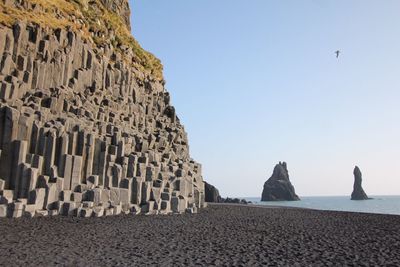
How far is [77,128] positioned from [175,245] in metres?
12.2

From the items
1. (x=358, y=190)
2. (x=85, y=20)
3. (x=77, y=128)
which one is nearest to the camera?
(x=77, y=128)

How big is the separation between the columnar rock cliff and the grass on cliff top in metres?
0.14

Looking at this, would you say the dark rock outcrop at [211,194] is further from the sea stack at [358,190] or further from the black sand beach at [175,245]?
the sea stack at [358,190]

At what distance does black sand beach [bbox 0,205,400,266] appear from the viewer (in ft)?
33.5

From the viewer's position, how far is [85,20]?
3681 cm

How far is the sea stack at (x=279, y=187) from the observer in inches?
5177

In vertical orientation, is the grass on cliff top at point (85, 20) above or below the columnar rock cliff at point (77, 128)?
above

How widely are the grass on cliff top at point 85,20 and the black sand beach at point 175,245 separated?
672 inches

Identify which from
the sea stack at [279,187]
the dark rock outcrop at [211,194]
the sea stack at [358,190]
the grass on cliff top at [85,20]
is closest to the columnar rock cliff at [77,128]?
the grass on cliff top at [85,20]

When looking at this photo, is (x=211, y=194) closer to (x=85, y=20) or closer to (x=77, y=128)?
(x=85, y=20)

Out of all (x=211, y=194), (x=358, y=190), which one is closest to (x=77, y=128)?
(x=211, y=194)

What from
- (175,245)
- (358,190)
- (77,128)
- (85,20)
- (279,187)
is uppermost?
(85,20)

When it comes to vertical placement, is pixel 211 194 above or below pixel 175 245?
above

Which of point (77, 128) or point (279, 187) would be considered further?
point (279, 187)
